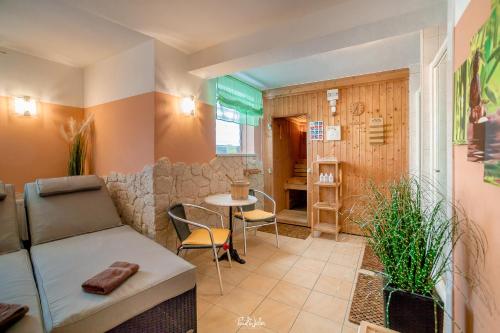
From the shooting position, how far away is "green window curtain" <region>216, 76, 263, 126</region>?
3.34 metres

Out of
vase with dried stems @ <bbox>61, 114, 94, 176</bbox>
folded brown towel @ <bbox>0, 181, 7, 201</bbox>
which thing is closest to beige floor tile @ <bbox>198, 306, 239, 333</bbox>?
folded brown towel @ <bbox>0, 181, 7, 201</bbox>

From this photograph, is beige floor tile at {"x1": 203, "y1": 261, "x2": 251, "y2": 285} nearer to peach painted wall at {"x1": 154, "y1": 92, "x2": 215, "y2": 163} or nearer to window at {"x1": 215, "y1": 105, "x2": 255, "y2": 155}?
peach painted wall at {"x1": 154, "y1": 92, "x2": 215, "y2": 163}

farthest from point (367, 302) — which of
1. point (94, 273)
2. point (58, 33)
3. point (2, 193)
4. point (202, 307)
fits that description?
point (58, 33)

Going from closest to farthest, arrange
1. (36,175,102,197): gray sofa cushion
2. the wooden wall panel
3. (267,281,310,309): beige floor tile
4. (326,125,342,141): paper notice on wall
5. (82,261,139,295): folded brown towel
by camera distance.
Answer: (82,261,139,295): folded brown towel < (267,281,310,309): beige floor tile < (36,175,102,197): gray sofa cushion < the wooden wall panel < (326,125,342,141): paper notice on wall

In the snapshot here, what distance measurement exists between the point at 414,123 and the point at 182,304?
3.21 meters

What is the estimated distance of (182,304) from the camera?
1515 mm

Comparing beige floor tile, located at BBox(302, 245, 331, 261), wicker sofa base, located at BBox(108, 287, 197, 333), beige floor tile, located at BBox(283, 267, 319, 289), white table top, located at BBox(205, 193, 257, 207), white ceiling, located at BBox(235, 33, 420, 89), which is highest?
white ceiling, located at BBox(235, 33, 420, 89)

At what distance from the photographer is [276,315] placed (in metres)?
1.82

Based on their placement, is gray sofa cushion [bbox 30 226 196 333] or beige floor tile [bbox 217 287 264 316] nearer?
A: gray sofa cushion [bbox 30 226 196 333]

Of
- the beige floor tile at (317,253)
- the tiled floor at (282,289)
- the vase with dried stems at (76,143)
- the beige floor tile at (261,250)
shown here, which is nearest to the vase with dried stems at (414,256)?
the tiled floor at (282,289)

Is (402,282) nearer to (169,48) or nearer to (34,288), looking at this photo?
(34,288)

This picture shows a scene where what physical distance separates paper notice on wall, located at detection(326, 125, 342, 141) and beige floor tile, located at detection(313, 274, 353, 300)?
219cm

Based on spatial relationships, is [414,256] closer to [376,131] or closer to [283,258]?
[283,258]

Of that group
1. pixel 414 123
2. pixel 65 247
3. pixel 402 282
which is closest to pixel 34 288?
pixel 65 247
